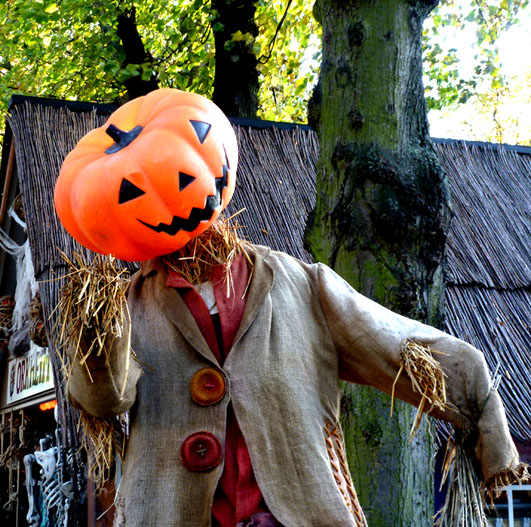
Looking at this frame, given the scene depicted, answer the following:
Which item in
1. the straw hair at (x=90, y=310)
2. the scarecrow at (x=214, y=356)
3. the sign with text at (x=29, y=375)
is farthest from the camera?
the sign with text at (x=29, y=375)

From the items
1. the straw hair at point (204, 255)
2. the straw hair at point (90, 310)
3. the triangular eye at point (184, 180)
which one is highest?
the triangular eye at point (184, 180)

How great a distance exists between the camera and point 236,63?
27.9ft

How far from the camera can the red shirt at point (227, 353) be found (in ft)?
7.67

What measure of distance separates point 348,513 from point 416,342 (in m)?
0.56

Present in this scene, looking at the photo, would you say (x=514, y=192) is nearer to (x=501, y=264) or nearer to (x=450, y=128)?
(x=501, y=264)

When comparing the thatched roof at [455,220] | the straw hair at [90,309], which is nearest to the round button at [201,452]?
the straw hair at [90,309]

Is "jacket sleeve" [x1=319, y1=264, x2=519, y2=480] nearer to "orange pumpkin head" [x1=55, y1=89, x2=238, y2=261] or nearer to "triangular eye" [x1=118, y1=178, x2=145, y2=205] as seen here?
"orange pumpkin head" [x1=55, y1=89, x2=238, y2=261]

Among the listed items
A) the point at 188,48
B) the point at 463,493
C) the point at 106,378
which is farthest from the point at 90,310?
the point at 188,48

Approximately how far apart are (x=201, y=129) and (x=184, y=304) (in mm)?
554

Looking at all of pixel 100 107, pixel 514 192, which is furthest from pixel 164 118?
pixel 514 192

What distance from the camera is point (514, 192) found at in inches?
275

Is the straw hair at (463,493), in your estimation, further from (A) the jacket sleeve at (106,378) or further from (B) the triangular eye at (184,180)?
(B) the triangular eye at (184,180)

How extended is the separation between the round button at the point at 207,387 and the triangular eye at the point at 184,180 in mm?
564

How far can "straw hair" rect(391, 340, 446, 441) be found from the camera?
2410 mm
